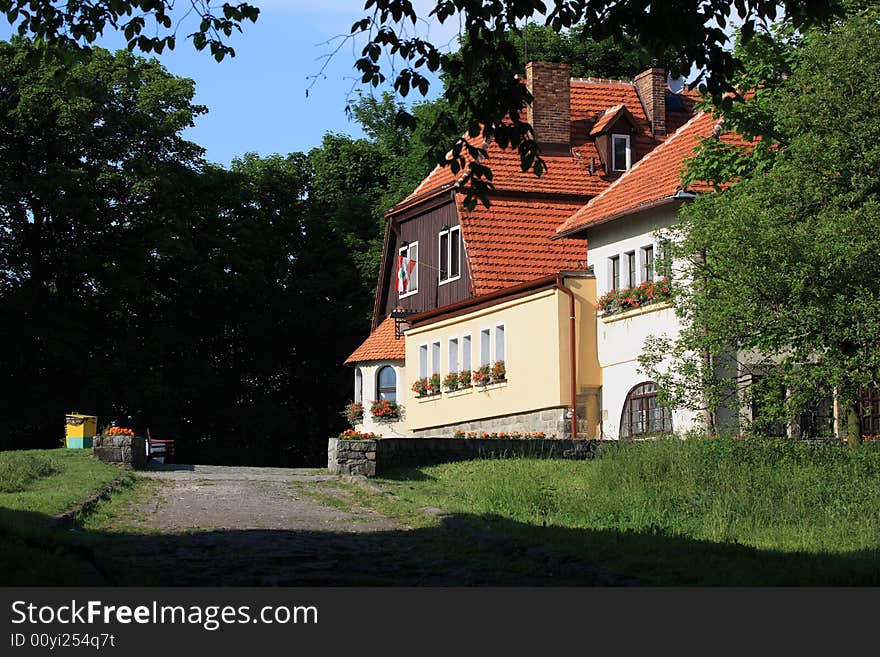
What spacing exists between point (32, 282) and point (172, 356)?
6.45m

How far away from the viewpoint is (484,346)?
35.6 metres

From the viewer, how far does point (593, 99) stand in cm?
4053

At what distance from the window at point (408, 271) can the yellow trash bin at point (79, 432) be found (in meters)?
13.0

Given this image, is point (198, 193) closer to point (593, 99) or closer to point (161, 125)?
point (161, 125)

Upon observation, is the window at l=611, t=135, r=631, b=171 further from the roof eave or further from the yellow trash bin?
the yellow trash bin

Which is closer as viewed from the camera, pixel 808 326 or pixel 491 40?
pixel 491 40

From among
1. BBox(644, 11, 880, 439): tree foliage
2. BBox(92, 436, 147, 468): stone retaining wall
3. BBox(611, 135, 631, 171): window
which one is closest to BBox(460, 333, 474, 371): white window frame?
BBox(611, 135, 631, 171): window

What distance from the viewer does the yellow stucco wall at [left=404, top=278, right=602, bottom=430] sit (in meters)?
32.2

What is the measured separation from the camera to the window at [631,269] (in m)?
31.5

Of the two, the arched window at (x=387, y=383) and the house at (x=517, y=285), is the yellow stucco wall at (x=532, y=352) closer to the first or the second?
the house at (x=517, y=285)
